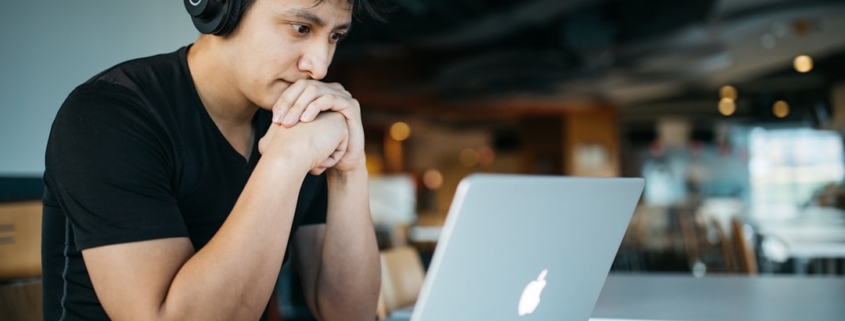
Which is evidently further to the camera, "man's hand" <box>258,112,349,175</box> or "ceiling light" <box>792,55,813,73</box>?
"ceiling light" <box>792,55,813,73</box>

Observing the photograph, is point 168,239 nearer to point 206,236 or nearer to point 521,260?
point 206,236

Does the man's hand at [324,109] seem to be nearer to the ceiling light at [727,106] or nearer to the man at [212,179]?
the man at [212,179]

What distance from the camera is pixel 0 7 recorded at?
5.67ft

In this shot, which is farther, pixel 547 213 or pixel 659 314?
pixel 659 314

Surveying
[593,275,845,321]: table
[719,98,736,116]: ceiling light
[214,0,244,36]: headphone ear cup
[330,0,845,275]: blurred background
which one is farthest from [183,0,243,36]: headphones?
[719,98,736,116]: ceiling light

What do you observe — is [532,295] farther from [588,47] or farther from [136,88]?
[588,47]

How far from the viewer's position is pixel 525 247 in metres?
0.85

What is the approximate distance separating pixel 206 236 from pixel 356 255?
0.91 ft

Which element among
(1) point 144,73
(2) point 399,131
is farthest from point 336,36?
(2) point 399,131

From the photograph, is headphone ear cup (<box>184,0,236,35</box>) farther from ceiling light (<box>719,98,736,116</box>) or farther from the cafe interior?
ceiling light (<box>719,98,736,116</box>)

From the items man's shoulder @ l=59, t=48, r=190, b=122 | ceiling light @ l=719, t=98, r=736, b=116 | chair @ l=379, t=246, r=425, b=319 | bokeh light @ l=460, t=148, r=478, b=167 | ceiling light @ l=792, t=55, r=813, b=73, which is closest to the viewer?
man's shoulder @ l=59, t=48, r=190, b=122

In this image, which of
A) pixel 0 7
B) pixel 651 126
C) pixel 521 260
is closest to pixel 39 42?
pixel 0 7

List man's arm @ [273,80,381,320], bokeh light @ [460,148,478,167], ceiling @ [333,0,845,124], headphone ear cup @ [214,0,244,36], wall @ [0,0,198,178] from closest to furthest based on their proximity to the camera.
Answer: headphone ear cup @ [214,0,244,36] < man's arm @ [273,80,381,320] < wall @ [0,0,198,178] < ceiling @ [333,0,845,124] < bokeh light @ [460,148,478,167]

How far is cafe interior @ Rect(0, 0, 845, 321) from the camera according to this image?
2047 millimetres
